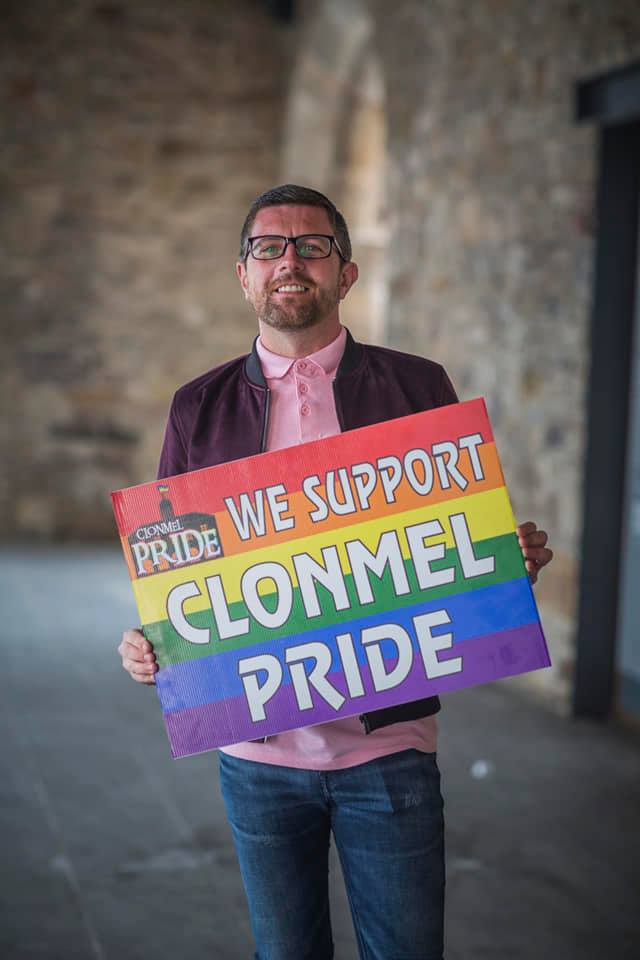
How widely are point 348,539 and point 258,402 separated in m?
0.22

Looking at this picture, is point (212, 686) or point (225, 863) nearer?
point (212, 686)

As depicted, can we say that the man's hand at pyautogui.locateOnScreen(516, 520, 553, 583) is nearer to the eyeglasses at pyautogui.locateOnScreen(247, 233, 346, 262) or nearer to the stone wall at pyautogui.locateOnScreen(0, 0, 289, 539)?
the eyeglasses at pyautogui.locateOnScreen(247, 233, 346, 262)

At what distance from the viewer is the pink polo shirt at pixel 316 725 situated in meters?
1.39

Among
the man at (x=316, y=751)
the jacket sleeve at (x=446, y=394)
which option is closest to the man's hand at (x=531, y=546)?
the man at (x=316, y=751)

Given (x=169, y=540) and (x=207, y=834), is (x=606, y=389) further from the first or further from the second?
(x=169, y=540)

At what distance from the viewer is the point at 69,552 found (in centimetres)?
712

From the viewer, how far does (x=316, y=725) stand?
1.41 metres

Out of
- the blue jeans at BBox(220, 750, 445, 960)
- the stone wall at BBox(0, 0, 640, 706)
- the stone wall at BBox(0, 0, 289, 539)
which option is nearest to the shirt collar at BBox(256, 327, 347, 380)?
the blue jeans at BBox(220, 750, 445, 960)

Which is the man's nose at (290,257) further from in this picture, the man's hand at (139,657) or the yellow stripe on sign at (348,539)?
the man's hand at (139,657)

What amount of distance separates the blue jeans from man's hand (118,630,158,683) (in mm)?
A: 168

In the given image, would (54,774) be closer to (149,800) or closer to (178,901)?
(149,800)

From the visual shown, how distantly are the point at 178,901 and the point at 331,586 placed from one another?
4.54ft

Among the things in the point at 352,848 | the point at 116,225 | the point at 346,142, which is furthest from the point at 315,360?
the point at 116,225

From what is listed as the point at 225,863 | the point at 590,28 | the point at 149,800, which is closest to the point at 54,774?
the point at 149,800
